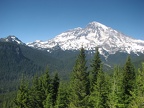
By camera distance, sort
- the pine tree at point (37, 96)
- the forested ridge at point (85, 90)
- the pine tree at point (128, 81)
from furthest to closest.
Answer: the pine tree at point (37, 96) < the pine tree at point (128, 81) < the forested ridge at point (85, 90)

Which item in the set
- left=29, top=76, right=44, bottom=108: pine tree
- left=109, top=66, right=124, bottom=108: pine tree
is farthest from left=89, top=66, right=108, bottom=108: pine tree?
left=29, top=76, right=44, bottom=108: pine tree

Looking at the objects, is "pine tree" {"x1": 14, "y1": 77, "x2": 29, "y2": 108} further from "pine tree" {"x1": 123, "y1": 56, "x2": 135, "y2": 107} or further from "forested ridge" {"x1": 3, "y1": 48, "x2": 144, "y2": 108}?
"pine tree" {"x1": 123, "y1": 56, "x2": 135, "y2": 107}

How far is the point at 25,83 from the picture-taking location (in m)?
49.8

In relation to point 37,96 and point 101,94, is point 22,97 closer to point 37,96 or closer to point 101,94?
point 37,96

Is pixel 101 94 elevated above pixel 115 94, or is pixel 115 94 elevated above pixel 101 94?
pixel 101 94

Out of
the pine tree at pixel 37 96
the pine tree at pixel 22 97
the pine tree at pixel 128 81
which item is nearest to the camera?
the pine tree at pixel 128 81

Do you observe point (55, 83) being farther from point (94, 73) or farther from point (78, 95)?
point (78, 95)

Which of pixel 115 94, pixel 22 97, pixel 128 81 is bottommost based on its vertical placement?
pixel 22 97

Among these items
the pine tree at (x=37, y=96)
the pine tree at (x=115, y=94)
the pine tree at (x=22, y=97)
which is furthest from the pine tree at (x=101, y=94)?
the pine tree at (x=22, y=97)

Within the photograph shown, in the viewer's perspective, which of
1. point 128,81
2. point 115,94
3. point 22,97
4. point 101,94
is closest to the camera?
point 115,94

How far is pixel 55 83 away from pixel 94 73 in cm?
876

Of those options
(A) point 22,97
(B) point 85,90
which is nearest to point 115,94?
(B) point 85,90

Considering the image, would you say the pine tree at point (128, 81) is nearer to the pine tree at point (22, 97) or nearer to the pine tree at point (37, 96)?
the pine tree at point (37, 96)

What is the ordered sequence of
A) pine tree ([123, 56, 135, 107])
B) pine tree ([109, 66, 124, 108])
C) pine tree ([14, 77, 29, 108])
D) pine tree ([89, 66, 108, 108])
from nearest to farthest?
1. pine tree ([109, 66, 124, 108])
2. pine tree ([89, 66, 108, 108])
3. pine tree ([123, 56, 135, 107])
4. pine tree ([14, 77, 29, 108])
